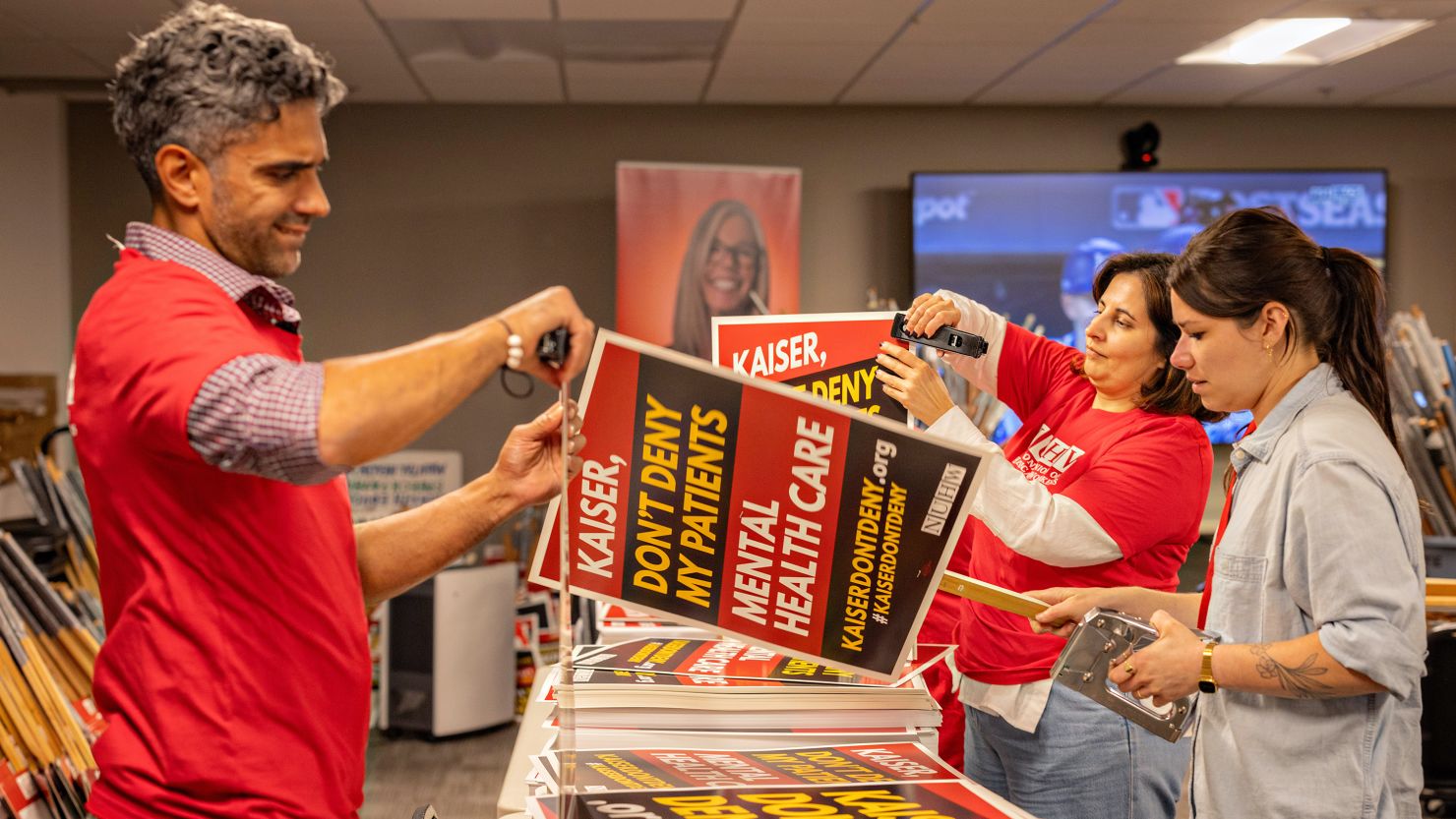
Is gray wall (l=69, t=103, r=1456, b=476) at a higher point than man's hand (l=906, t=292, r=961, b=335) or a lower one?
higher

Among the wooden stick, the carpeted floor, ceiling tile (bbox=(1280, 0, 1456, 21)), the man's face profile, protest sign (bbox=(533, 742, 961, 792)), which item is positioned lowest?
the carpeted floor

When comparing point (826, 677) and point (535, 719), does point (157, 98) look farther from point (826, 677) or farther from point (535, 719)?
point (826, 677)

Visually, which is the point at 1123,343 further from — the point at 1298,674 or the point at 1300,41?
the point at 1300,41

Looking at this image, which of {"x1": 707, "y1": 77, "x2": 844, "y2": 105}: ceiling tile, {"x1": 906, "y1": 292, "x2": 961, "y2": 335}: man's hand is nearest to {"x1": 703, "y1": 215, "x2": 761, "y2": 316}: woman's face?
{"x1": 707, "y1": 77, "x2": 844, "y2": 105}: ceiling tile

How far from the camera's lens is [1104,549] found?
173 centimetres

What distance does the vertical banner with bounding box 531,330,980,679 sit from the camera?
46.9 inches

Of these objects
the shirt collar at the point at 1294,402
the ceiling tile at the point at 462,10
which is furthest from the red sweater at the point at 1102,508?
the ceiling tile at the point at 462,10

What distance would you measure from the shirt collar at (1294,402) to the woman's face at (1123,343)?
514 millimetres

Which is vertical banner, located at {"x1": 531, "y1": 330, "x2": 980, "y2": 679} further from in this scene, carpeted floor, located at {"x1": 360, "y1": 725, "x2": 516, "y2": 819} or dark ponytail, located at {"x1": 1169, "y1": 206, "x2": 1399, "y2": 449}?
carpeted floor, located at {"x1": 360, "y1": 725, "x2": 516, "y2": 819}

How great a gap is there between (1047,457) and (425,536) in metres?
1.05

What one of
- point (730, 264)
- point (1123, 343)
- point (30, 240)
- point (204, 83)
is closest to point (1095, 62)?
point (730, 264)

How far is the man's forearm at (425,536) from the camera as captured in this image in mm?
1322

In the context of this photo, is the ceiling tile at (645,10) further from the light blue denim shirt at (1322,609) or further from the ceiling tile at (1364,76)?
the light blue denim shirt at (1322,609)

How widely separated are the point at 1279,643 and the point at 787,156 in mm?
4771
